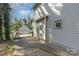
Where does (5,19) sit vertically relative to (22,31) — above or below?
above

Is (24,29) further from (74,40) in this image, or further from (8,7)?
(74,40)

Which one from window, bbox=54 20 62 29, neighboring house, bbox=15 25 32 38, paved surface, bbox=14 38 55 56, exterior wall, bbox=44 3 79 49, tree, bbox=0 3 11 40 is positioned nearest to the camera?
A: exterior wall, bbox=44 3 79 49

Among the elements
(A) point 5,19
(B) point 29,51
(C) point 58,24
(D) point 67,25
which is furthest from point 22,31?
(D) point 67,25

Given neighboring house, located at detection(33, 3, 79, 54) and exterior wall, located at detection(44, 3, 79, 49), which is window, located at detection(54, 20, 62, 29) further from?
exterior wall, located at detection(44, 3, 79, 49)

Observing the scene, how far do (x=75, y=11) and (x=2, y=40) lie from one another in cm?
814

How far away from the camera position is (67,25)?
8.08 meters

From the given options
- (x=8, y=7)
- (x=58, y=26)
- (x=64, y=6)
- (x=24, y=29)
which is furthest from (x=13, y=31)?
(x=64, y=6)

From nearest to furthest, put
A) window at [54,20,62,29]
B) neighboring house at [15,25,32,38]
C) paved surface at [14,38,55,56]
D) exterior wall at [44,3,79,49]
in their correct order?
exterior wall at [44,3,79,49] → paved surface at [14,38,55,56] → window at [54,20,62,29] → neighboring house at [15,25,32,38]

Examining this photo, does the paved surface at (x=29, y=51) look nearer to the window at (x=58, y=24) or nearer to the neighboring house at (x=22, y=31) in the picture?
the window at (x=58, y=24)

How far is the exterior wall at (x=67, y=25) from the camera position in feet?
23.9

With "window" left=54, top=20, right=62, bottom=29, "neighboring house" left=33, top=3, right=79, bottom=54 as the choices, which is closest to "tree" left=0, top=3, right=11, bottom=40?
"neighboring house" left=33, top=3, right=79, bottom=54

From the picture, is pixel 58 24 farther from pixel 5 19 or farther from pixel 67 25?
pixel 5 19

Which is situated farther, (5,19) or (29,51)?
(5,19)

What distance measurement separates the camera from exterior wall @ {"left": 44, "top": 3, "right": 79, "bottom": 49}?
7.29 m
